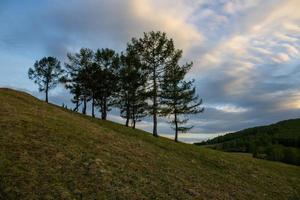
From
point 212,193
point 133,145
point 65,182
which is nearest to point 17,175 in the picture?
point 65,182

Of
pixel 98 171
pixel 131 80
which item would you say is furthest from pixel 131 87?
pixel 98 171

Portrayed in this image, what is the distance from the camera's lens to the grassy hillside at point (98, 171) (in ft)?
60.5

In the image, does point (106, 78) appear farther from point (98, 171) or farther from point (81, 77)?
point (98, 171)

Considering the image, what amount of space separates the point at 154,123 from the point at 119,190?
1358 inches

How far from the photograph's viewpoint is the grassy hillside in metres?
18.5

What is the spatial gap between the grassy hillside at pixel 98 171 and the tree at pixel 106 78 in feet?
112

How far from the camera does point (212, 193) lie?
2414 cm

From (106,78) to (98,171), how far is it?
49.3 meters

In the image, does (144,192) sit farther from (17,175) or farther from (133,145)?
(133,145)

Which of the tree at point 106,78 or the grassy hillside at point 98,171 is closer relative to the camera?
the grassy hillside at point 98,171

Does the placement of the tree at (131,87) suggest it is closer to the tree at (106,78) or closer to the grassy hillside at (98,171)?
the tree at (106,78)

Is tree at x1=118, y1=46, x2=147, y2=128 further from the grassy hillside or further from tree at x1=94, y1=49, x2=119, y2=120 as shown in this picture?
the grassy hillside

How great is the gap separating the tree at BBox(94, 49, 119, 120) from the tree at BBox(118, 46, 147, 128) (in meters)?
1.98

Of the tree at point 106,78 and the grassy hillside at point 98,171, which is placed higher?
the tree at point 106,78
